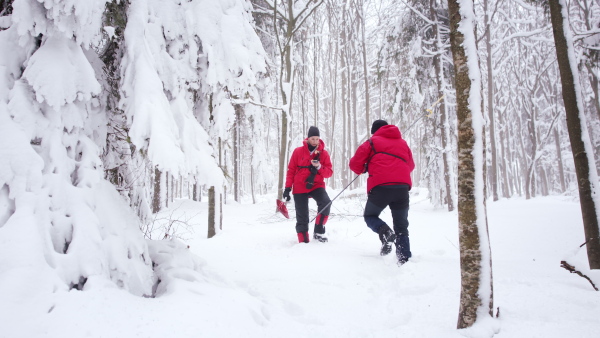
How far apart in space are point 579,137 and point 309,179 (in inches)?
138

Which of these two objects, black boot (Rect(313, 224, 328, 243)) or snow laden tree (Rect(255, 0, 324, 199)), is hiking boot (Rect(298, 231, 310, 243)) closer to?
black boot (Rect(313, 224, 328, 243))

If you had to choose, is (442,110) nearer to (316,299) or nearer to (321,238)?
(321,238)

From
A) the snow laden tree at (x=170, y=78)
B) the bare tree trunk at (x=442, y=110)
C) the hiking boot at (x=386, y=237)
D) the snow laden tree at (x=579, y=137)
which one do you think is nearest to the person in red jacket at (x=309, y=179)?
the hiking boot at (x=386, y=237)

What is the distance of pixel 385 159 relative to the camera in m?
3.97

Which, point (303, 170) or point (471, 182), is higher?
point (303, 170)

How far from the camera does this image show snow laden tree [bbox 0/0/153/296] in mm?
1912

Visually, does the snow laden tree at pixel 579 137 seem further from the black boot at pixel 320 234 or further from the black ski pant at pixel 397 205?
the black boot at pixel 320 234

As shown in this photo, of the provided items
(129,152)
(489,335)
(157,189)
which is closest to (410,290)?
(489,335)

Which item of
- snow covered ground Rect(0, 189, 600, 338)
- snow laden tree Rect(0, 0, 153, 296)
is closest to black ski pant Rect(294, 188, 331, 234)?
snow covered ground Rect(0, 189, 600, 338)

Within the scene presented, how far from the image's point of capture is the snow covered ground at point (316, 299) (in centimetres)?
185

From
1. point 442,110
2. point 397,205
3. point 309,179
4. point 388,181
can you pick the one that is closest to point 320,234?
point 309,179

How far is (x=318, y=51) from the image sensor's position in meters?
18.9

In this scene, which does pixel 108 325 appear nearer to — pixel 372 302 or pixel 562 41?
pixel 372 302

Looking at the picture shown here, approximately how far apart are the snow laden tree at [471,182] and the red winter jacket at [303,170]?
3037mm
